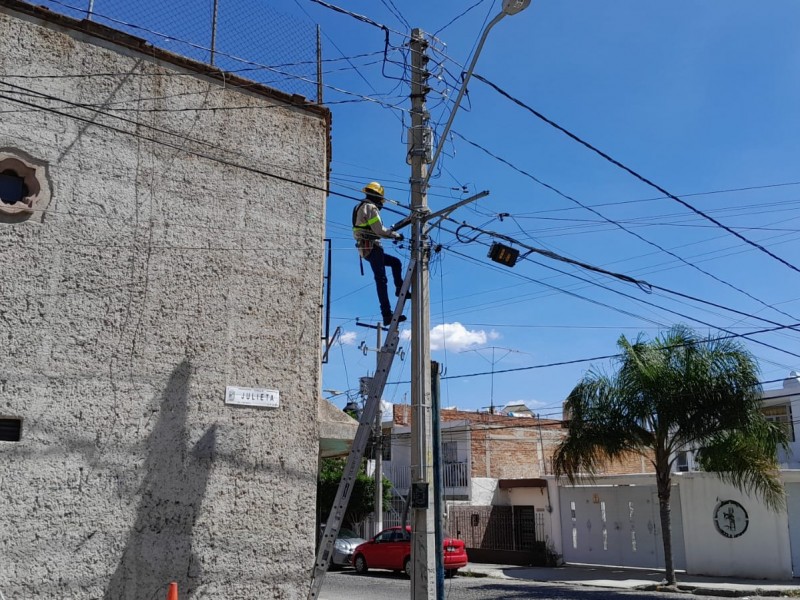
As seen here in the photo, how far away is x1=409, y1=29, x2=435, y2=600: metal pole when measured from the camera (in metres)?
9.09

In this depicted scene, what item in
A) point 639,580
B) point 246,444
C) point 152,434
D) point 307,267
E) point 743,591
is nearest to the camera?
point 152,434

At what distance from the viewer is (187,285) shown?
333 inches

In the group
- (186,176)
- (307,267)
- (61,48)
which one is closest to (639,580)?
(307,267)

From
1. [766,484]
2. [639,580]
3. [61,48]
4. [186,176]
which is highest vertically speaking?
[61,48]

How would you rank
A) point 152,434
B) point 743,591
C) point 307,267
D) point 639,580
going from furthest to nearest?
1. point 639,580
2. point 743,591
3. point 307,267
4. point 152,434

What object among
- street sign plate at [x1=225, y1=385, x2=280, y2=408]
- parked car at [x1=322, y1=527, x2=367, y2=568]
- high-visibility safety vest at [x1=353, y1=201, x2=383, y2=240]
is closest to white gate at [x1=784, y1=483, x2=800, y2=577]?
parked car at [x1=322, y1=527, x2=367, y2=568]

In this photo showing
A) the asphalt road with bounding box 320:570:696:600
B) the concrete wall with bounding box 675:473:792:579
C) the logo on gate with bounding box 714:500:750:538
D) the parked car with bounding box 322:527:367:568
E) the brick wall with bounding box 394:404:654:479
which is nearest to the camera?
the asphalt road with bounding box 320:570:696:600

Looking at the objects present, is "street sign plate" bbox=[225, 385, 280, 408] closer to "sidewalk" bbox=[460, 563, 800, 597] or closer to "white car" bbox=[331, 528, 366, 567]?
"sidewalk" bbox=[460, 563, 800, 597]

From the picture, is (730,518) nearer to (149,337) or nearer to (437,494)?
(437,494)

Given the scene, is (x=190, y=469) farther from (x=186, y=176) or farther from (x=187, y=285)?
(x=186, y=176)

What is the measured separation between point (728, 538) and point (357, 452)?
16130 mm

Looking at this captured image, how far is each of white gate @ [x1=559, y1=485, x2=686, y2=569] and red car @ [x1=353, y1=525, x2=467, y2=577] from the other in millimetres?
4634

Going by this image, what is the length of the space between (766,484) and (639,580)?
4.69 m

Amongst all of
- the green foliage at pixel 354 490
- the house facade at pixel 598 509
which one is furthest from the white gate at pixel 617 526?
the green foliage at pixel 354 490
